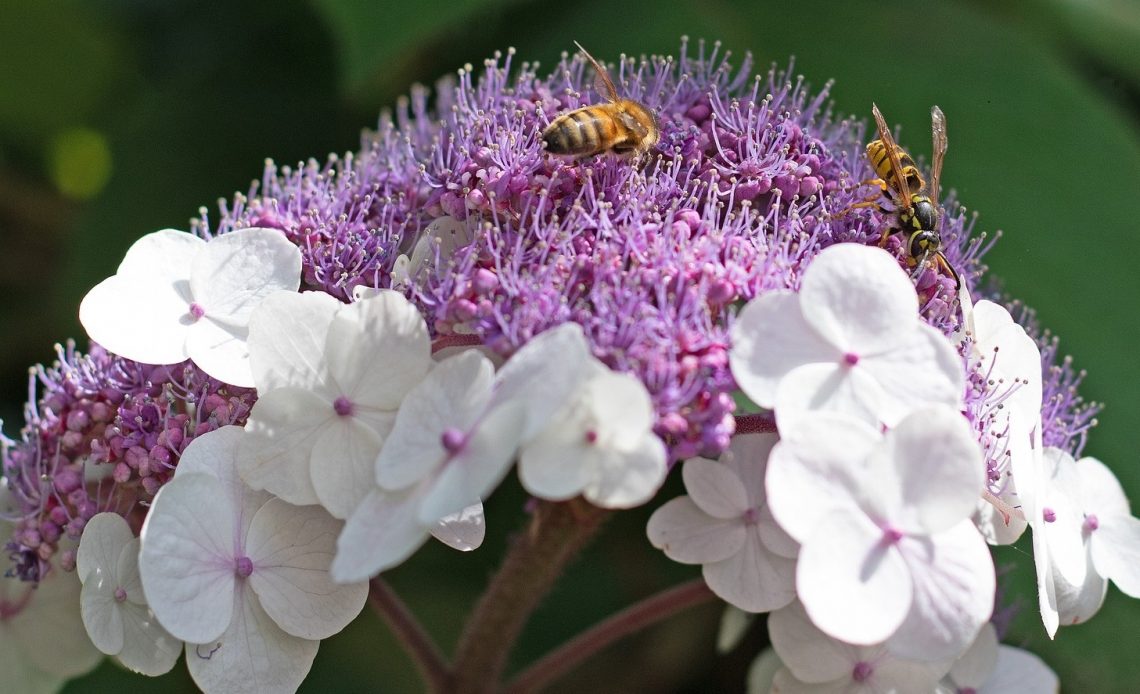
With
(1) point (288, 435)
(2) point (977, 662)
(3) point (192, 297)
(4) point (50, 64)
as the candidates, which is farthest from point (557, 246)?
(4) point (50, 64)

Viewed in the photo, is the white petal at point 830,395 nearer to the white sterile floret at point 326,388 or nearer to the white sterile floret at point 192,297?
the white sterile floret at point 326,388

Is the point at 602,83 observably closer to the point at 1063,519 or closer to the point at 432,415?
the point at 432,415

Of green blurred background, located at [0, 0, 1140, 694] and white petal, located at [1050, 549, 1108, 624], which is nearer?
white petal, located at [1050, 549, 1108, 624]

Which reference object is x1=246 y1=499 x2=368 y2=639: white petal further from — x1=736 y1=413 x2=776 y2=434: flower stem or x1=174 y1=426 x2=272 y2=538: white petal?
x1=736 y1=413 x2=776 y2=434: flower stem

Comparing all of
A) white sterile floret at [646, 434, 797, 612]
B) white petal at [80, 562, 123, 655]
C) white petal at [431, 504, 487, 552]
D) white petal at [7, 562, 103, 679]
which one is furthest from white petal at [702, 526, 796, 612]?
white petal at [7, 562, 103, 679]

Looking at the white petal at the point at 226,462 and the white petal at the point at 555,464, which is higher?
the white petal at the point at 555,464

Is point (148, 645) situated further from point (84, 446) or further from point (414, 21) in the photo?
point (414, 21)

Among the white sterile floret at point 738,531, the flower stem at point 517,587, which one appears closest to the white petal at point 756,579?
the white sterile floret at point 738,531
